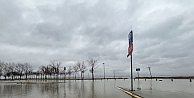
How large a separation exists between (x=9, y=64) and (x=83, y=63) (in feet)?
137

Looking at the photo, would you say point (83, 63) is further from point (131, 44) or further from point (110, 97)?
point (110, 97)

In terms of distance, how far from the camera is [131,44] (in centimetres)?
2067

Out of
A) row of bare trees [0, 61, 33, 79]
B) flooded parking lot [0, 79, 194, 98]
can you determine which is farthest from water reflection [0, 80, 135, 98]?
row of bare trees [0, 61, 33, 79]

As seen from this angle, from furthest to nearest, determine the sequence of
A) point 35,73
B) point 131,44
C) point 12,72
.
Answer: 1. point 35,73
2. point 12,72
3. point 131,44

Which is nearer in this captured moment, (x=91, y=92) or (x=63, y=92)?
(x=91, y=92)

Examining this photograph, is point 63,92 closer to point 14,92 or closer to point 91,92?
point 91,92

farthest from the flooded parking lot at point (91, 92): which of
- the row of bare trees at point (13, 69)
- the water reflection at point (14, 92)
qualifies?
the row of bare trees at point (13, 69)

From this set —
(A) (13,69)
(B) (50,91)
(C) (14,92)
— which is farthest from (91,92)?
(A) (13,69)

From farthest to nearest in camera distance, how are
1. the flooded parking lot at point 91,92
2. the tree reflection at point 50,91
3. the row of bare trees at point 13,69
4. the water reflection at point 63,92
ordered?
the row of bare trees at point 13,69 → the tree reflection at point 50,91 → the water reflection at point 63,92 → the flooded parking lot at point 91,92

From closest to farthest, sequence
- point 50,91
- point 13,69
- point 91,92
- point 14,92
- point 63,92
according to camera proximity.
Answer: point 91,92
point 63,92
point 14,92
point 50,91
point 13,69

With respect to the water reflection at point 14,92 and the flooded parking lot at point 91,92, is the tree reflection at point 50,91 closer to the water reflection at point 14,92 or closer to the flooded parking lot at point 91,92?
the flooded parking lot at point 91,92

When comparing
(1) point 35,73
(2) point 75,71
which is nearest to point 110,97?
(2) point 75,71

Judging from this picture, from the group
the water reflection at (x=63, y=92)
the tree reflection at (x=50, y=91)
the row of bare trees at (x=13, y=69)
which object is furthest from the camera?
the row of bare trees at (x=13, y=69)

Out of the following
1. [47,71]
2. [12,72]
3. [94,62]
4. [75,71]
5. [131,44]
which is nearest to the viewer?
[131,44]
